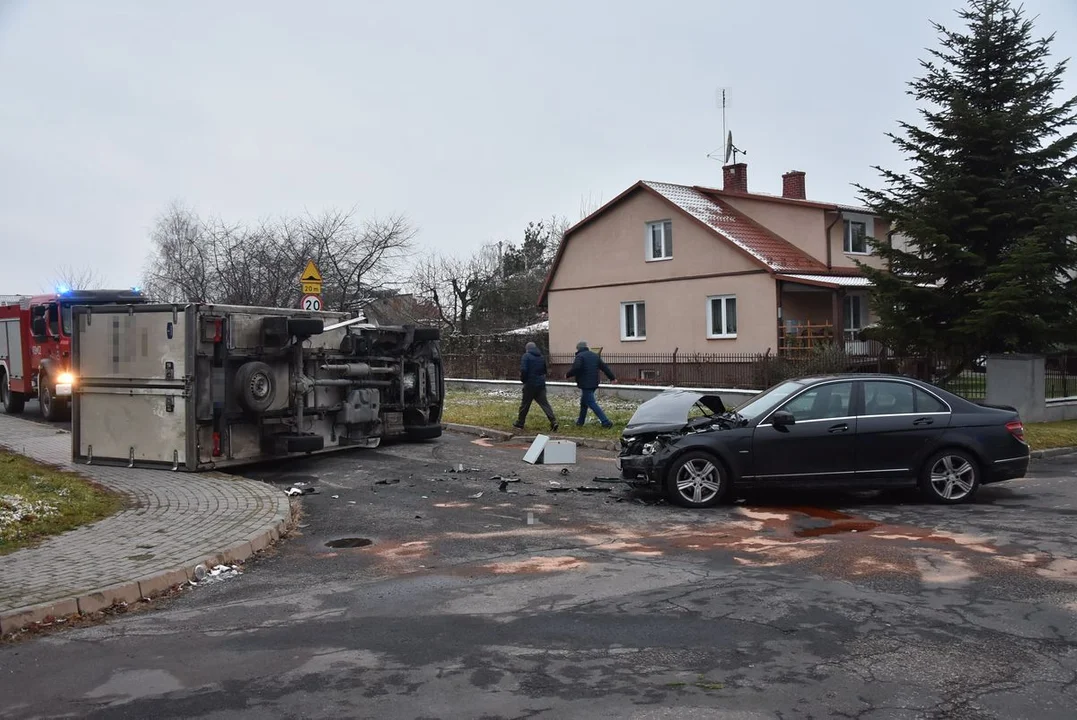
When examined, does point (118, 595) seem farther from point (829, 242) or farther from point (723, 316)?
point (829, 242)

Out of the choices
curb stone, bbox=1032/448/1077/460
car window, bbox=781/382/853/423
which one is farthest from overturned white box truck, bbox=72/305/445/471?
curb stone, bbox=1032/448/1077/460

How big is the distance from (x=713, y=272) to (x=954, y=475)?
795 inches


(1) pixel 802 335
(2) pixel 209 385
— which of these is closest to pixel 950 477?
(2) pixel 209 385

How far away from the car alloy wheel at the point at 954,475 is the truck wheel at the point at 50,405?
57.0ft

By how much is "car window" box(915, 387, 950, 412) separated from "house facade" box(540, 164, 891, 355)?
16248 mm

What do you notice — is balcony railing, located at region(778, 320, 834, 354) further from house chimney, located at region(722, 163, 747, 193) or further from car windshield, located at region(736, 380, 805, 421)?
car windshield, located at region(736, 380, 805, 421)

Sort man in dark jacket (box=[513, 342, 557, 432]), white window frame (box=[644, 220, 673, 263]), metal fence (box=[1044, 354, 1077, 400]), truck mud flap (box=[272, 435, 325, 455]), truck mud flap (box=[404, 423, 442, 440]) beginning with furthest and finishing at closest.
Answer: white window frame (box=[644, 220, 673, 263]) < metal fence (box=[1044, 354, 1077, 400]) < man in dark jacket (box=[513, 342, 557, 432]) < truck mud flap (box=[404, 423, 442, 440]) < truck mud flap (box=[272, 435, 325, 455])

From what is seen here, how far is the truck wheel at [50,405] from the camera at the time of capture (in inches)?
783

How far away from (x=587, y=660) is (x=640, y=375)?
25133 millimetres

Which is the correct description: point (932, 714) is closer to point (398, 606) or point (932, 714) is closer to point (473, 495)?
point (398, 606)

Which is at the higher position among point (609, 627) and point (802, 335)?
point (802, 335)

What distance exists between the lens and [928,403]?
10.3 m

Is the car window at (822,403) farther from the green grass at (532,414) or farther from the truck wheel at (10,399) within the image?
the truck wheel at (10,399)

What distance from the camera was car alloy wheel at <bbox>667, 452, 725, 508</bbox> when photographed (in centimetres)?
1008
